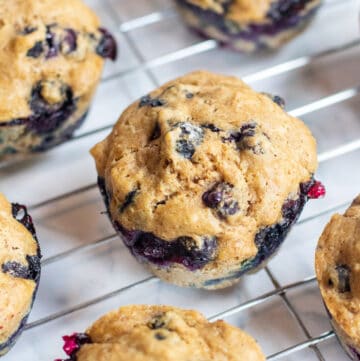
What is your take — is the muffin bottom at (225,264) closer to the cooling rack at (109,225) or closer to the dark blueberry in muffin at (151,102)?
the cooling rack at (109,225)

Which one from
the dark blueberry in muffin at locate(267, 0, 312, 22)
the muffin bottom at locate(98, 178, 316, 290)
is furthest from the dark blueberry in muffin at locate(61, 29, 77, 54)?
the dark blueberry in muffin at locate(267, 0, 312, 22)

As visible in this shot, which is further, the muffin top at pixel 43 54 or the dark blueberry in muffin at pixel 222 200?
the muffin top at pixel 43 54

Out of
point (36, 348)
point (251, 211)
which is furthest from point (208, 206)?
point (36, 348)

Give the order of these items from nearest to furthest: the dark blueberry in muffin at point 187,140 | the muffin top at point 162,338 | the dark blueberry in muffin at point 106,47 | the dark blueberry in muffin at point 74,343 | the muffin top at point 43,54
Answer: the muffin top at point 162,338, the dark blueberry in muffin at point 74,343, the dark blueberry in muffin at point 187,140, the muffin top at point 43,54, the dark blueberry in muffin at point 106,47

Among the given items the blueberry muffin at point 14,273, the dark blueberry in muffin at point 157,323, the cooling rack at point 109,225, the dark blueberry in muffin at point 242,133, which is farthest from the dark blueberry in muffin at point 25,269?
the dark blueberry in muffin at point 242,133

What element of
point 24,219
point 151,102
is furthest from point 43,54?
point 24,219

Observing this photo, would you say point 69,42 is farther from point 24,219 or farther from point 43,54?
A: point 24,219
